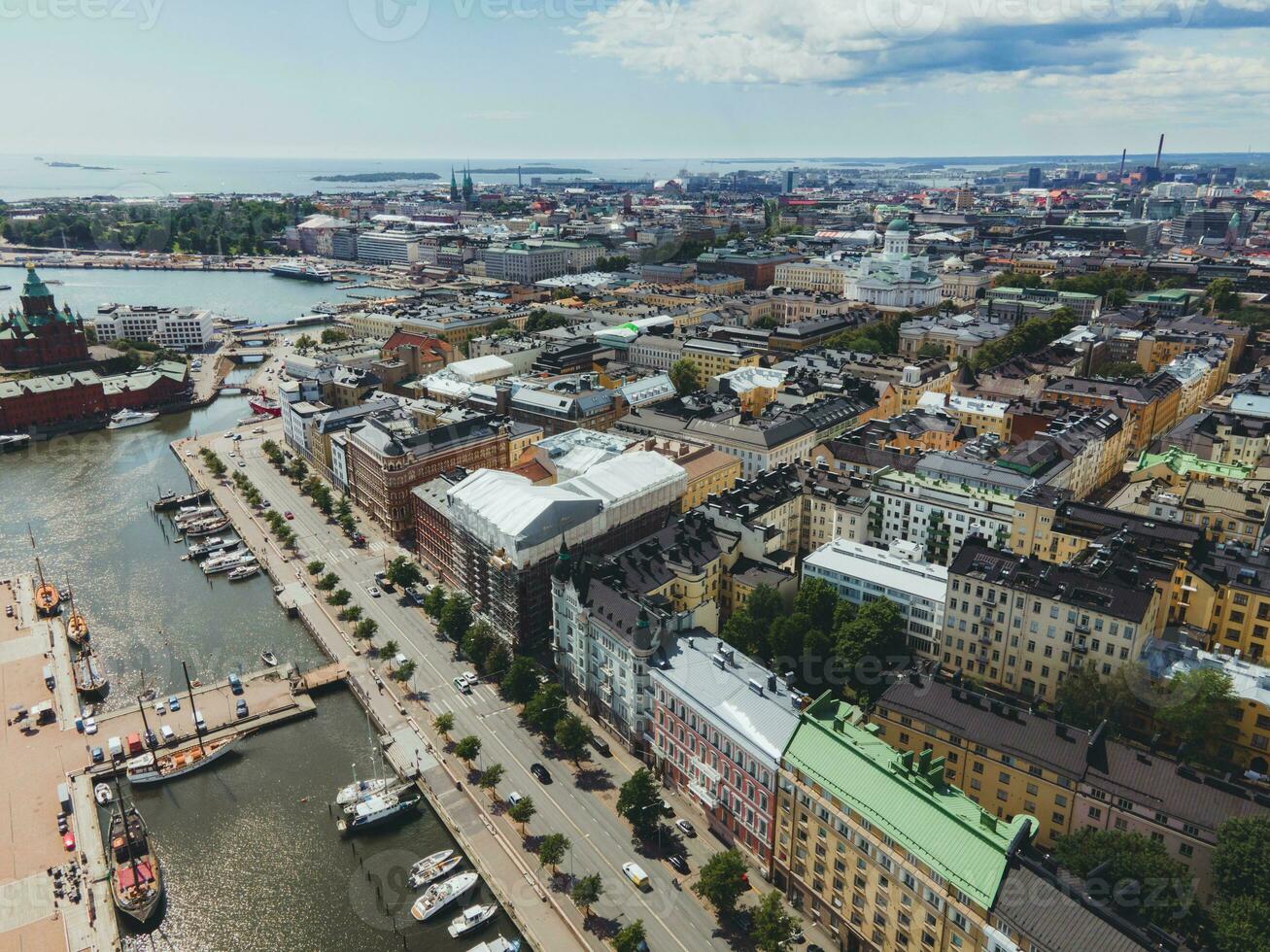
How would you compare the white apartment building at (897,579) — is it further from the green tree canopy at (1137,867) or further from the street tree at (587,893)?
the street tree at (587,893)

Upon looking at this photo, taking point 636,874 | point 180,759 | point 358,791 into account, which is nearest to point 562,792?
point 636,874

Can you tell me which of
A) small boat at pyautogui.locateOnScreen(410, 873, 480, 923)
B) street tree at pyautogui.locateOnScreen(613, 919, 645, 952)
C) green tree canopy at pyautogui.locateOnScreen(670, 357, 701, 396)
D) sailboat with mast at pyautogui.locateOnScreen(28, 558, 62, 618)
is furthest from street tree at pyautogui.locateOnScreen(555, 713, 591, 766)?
green tree canopy at pyautogui.locateOnScreen(670, 357, 701, 396)

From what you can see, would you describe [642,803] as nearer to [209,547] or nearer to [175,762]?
[175,762]

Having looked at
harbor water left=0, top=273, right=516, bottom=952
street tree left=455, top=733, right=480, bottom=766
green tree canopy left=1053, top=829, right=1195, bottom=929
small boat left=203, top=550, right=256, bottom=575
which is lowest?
harbor water left=0, top=273, right=516, bottom=952

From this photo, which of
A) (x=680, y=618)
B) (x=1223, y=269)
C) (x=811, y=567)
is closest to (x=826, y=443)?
(x=811, y=567)

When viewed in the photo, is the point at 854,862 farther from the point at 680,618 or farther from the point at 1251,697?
the point at 1251,697

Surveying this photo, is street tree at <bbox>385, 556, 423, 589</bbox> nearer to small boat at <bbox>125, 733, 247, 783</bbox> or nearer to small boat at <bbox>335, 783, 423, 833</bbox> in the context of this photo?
small boat at <bbox>125, 733, 247, 783</bbox>
